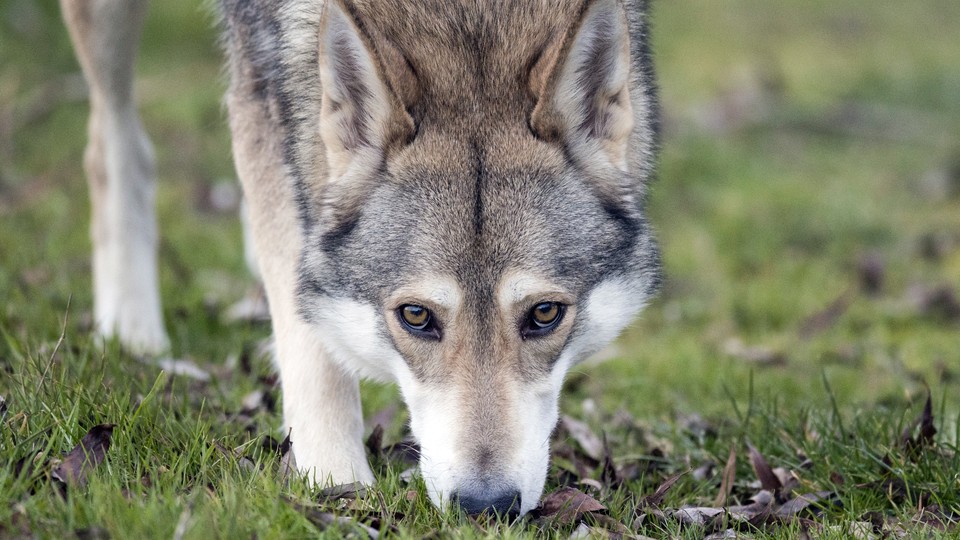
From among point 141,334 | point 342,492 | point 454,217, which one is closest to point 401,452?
point 342,492

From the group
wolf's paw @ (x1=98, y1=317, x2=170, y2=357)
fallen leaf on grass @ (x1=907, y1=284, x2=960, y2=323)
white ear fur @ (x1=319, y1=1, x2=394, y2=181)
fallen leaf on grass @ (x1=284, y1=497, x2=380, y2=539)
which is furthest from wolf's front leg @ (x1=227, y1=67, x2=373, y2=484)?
fallen leaf on grass @ (x1=907, y1=284, x2=960, y2=323)

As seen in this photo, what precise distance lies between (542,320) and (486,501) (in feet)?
2.03

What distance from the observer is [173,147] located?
820cm

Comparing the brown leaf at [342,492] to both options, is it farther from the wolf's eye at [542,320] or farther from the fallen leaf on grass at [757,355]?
the fallen leaf on grass at [757,355]

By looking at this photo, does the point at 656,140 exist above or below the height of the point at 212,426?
above

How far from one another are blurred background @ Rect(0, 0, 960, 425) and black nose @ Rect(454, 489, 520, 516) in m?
1.46

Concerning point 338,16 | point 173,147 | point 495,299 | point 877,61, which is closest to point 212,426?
point 495,299

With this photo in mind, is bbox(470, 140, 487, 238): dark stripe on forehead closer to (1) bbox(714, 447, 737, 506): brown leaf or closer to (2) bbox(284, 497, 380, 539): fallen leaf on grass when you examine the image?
(2) bbox(284, 497, 380, 539): fallen leaf on grass

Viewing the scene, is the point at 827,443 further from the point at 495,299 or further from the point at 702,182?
the point at 702,182

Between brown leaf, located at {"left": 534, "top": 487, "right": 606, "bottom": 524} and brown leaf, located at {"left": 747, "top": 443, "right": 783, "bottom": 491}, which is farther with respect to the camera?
brown leaf, located at {"left": 747, "top": 443, "right": 783, "bottom": 491}

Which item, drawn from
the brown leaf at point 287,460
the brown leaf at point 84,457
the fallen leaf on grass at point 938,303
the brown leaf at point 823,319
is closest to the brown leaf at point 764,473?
the brown leaf at point 287,460

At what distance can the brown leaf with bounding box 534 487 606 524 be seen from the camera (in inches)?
128

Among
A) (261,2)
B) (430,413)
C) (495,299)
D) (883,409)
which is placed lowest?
(883,409)

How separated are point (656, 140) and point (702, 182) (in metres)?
4.62
